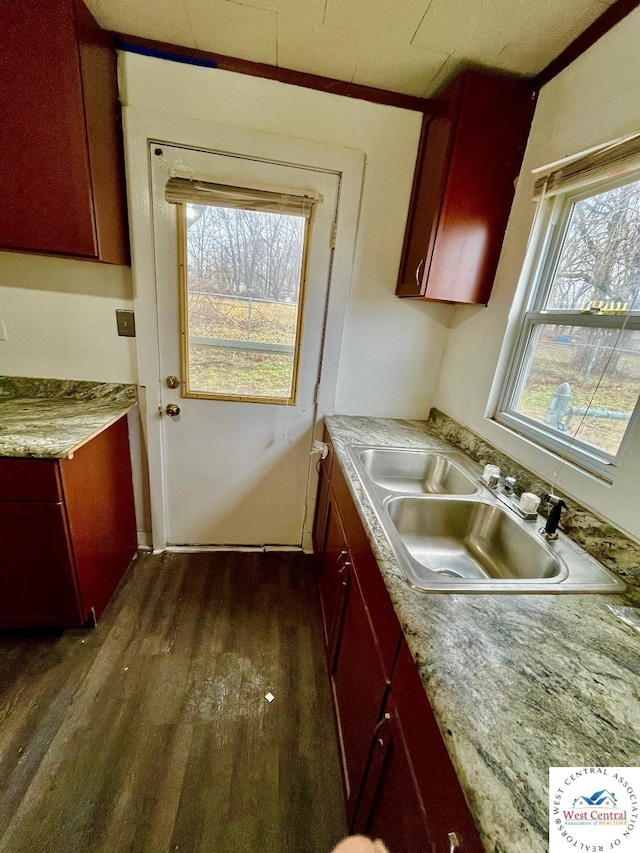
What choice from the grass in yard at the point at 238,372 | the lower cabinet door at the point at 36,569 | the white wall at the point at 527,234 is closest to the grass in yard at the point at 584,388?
the white wall at the point at 527,234

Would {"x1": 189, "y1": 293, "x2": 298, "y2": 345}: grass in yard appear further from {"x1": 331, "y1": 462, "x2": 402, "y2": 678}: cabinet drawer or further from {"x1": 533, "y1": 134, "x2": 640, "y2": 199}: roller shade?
{"x1": 533, "y1": 134, "x2": 640, "y2": 199}: roller shade

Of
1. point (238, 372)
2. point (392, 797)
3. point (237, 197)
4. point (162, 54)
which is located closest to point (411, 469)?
point (238, 372)

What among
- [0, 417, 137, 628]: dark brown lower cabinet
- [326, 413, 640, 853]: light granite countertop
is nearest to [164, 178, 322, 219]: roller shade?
[0, 417, 137, 628]: dark brown lower cabinet

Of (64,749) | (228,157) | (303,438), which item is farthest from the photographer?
(303,438)

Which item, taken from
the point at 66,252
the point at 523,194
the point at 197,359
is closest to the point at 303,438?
the point at 197,359

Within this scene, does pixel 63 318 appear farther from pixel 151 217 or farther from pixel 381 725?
pixel 381 725

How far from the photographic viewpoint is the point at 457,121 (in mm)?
1326

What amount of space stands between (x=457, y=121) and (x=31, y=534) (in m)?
2.28

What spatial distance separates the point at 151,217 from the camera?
1.55 metres

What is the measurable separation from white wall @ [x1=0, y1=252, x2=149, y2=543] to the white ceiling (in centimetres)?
93

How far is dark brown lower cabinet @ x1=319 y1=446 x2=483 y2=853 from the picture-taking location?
0.55 m

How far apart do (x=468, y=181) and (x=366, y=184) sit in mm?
478

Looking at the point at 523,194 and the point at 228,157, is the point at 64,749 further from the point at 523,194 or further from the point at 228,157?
the point at 523,194

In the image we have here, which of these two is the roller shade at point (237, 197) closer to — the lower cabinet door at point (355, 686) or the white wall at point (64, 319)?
the white wall at point (64, 319)
